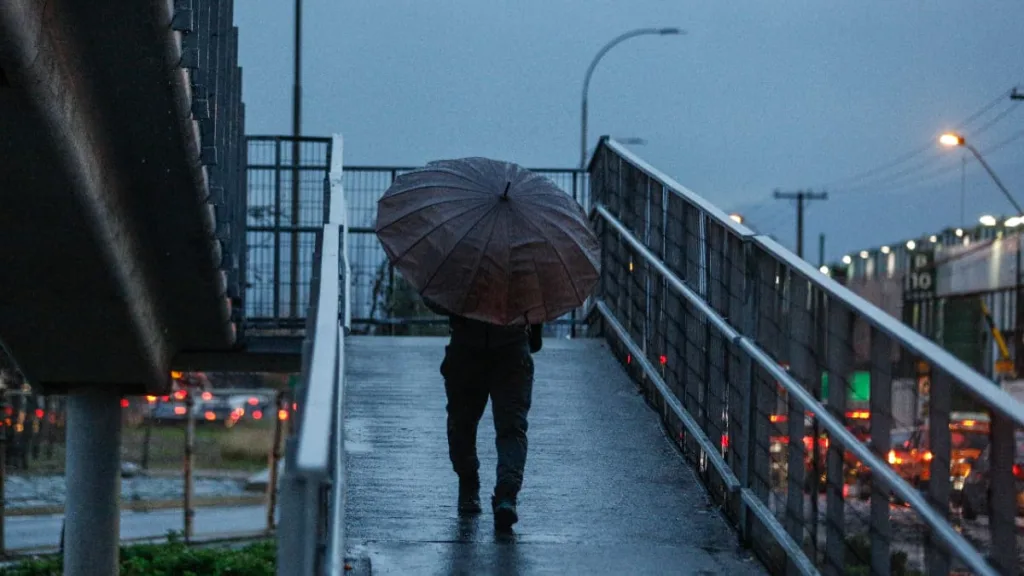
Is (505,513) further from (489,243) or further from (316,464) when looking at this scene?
(316,464)

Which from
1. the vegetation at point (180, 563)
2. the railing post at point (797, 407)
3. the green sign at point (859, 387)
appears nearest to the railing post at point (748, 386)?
the railing post at point (797, 407)

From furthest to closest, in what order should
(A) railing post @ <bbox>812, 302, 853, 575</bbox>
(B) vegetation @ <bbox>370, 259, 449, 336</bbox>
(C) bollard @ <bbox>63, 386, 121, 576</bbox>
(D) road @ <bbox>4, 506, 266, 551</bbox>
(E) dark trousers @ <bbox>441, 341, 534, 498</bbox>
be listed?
1. (D) road @ <bbox>4, 506, 266, 551</bbox>
2. (B) vegetation @ <bbox>370, 259, 449, 336</bbox>
3. (C) bollard @ <bbox>63, 386, 121, 576</bbox>
4. (E) dark trousers @ <bbox>441, 341, 534, 498</bbox>
5. (A) railing post @ <bbox>812, 302, 853, 575</bbox>

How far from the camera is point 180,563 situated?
49.6 feet

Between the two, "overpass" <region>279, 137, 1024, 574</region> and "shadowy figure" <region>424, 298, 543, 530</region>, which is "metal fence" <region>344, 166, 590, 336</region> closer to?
"overpass" <region>279, 137, 1024, 574</region>

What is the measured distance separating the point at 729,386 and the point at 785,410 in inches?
34.9

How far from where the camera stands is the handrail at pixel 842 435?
4.47 metres

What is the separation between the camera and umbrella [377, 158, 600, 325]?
6.89 m

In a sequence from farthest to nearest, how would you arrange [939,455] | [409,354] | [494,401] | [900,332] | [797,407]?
1. [409,354]
2. [494,401]
3. [797,407]
4. [900,332]
5. [939,455]

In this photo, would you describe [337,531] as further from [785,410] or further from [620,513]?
[620,513]

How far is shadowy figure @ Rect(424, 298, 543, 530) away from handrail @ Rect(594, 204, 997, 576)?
95 centimetres

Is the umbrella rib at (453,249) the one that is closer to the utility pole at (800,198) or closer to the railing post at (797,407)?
the railing post at (797,407)

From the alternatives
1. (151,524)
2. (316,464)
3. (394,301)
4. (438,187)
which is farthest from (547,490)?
(151,524)

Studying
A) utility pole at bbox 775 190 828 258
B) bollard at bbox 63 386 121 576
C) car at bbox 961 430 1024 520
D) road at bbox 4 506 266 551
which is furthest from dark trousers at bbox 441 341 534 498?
utility pole at bbox 775 190 828 258

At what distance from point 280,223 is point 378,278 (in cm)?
121
